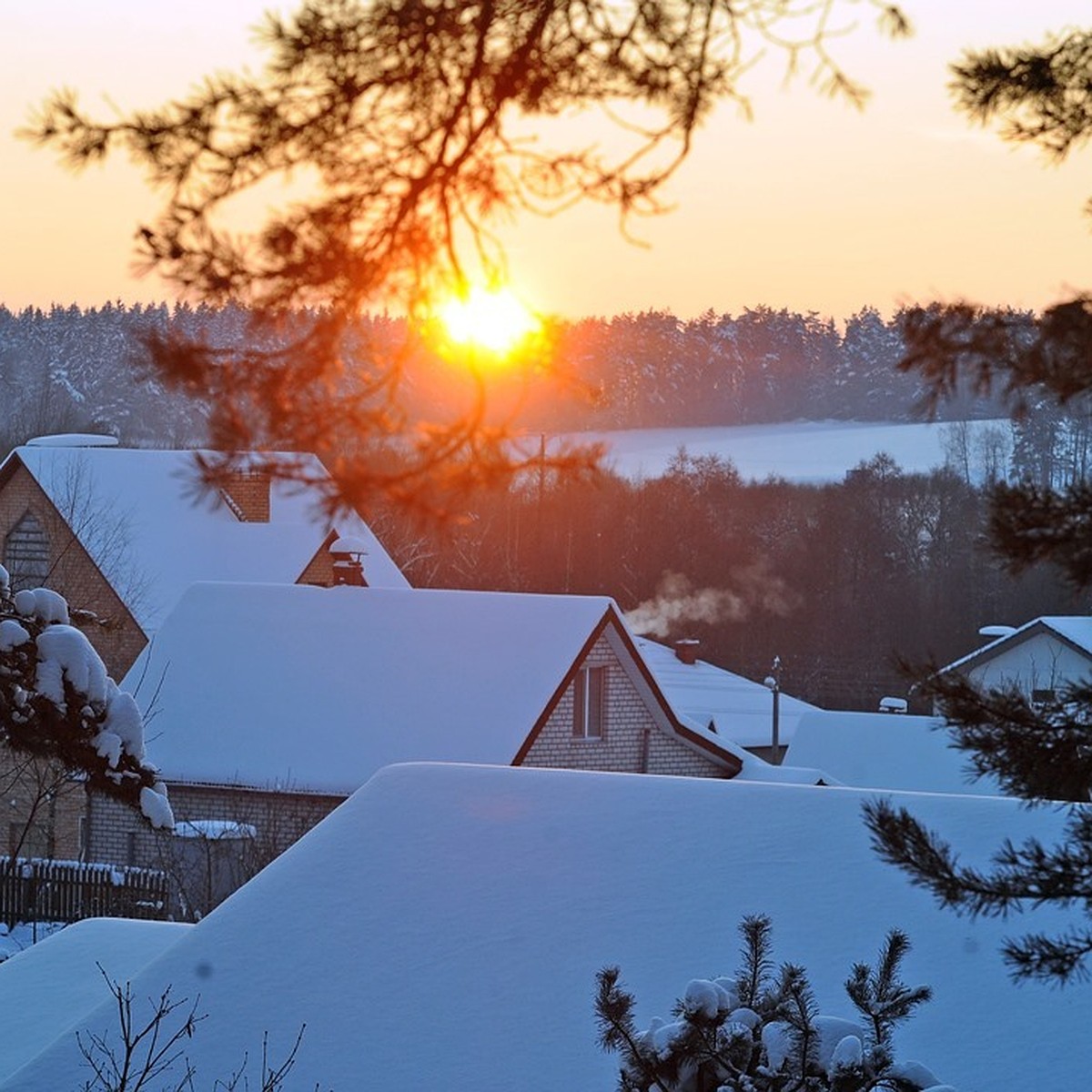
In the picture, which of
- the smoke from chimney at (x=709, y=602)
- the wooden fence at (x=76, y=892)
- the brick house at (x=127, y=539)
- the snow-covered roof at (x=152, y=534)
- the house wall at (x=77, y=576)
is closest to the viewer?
the wooden fence at (x=76, y=892)

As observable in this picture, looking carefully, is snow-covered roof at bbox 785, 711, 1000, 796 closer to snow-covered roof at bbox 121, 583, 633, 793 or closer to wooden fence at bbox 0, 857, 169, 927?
snow-covered roof at bbox 121, 583, 633, 793

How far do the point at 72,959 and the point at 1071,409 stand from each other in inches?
351

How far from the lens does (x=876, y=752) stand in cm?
3147

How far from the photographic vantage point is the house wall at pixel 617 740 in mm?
24344

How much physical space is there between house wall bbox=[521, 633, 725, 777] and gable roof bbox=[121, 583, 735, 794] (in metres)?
0.38

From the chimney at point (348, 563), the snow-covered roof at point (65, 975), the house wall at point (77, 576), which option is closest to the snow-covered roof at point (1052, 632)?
the chimney at point (348, 563)

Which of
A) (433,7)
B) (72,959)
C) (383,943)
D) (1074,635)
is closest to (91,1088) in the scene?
(383,943)

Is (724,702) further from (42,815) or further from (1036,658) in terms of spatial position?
(42,815)

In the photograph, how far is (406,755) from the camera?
2353cm

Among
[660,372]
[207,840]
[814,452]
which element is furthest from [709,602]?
[660,372]

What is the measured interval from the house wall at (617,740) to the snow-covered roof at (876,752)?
17.6 ft

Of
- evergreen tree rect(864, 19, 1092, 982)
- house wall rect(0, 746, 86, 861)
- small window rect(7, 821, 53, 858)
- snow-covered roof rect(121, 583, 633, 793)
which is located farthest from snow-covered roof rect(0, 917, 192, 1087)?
small window rect(7, 821, 53, 858)

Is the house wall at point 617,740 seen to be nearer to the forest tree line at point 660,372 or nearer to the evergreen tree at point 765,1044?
the forest tree line at point 660,372

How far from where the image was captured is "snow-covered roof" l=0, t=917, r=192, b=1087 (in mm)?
10305
